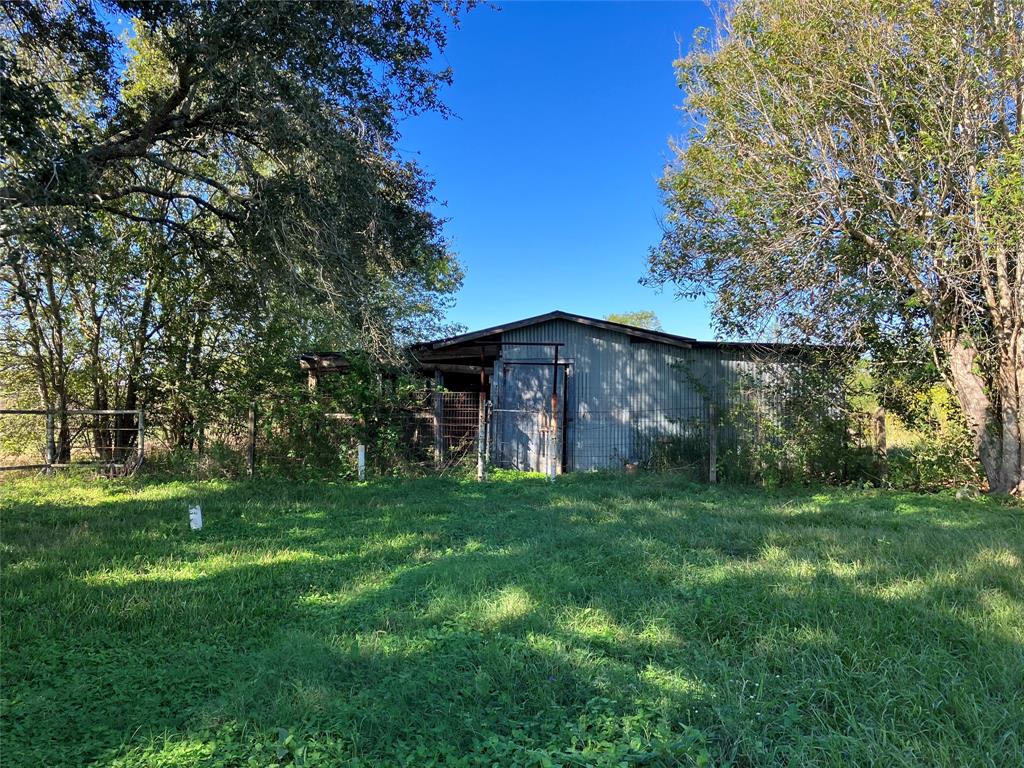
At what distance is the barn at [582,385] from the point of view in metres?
12.8

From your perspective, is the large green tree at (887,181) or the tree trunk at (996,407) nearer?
the large green tree at (887,181)

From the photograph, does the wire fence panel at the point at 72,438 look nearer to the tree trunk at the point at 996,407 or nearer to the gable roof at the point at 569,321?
the gable roof at the point at 569,321

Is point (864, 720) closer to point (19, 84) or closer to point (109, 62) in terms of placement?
point (19, 84)

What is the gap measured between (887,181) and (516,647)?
9366 mm

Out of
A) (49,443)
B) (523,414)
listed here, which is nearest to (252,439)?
(49,443)

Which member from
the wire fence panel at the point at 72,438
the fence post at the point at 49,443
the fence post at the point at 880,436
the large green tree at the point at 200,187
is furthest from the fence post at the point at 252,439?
the fence post at the point at 880,436

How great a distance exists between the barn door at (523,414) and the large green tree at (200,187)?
410cm

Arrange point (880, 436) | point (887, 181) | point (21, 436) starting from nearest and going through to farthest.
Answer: point (887, 181)
point (880, 436)
point (21, 436)

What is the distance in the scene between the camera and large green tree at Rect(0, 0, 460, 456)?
19.2 ft

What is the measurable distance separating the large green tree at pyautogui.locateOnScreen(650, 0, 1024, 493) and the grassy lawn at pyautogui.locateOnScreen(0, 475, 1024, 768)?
4212 mm

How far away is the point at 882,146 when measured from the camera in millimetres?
8570

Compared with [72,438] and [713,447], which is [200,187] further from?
[713,447]

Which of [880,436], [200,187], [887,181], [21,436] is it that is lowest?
[21,436]

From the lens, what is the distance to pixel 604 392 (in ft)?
42.9
